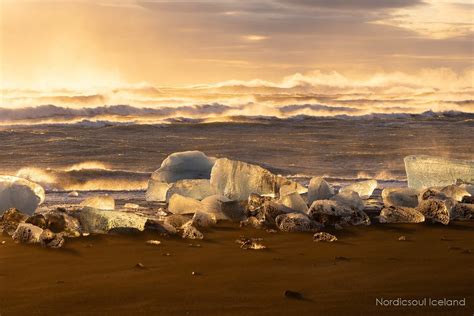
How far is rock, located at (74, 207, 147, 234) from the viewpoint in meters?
5.66

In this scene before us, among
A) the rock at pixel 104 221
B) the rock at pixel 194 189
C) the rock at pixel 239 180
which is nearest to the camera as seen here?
the rock at pixel 104 221

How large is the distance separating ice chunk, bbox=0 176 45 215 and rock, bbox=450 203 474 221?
3.34 meters

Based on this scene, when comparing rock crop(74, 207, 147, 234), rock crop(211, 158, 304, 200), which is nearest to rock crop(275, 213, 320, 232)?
rock crop(74, 207, 147, 234)

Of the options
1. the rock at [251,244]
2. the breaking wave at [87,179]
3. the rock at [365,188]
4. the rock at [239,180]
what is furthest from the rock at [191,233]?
the breaking wave at [87,179]

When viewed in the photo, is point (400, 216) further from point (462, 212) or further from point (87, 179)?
point (87, 179)

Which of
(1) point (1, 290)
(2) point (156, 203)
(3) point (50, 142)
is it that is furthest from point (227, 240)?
(3) point (50, 142)

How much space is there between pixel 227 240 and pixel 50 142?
13.7 meters

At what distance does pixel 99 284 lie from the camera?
13.3 feet

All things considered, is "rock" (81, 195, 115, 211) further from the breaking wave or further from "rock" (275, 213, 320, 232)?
the breaking wave

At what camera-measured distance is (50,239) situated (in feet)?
17.0

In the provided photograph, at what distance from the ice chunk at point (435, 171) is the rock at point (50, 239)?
4.33 meters

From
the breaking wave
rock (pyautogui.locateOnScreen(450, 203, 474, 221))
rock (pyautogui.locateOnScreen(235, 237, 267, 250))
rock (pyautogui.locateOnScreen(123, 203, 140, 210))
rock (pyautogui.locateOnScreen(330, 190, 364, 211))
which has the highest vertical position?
rock (pyautogui.locateOnScreen(330, 190, 364, 211))

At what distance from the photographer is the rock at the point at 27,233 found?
17.3 feet

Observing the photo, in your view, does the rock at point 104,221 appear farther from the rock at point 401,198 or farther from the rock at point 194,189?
the rock at point 401,198
